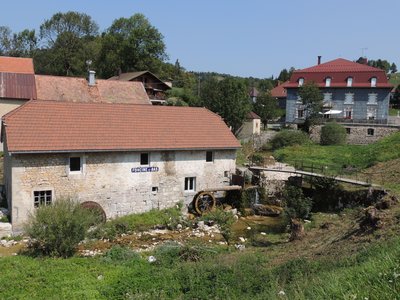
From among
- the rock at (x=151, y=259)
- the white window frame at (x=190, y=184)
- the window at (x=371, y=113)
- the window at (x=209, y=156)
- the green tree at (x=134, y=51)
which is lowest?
the rock at (x=151, y=259)

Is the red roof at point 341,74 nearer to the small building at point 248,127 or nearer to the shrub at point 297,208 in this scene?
the small building at point 248,127

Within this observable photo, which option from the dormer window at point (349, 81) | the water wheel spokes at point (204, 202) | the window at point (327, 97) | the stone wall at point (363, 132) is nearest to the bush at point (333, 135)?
the stone wall at point (363, 132)

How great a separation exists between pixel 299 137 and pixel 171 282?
99.6 feet

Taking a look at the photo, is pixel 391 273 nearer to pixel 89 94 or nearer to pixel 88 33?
pixel 89 94

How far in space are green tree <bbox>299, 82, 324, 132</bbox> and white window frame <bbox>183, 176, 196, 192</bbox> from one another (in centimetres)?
2440

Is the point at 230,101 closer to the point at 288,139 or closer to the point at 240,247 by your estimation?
the point at 288,139

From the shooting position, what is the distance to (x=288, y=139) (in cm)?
3925

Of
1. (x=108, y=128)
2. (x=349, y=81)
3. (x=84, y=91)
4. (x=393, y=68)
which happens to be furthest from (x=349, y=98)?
(x=393, y=68)

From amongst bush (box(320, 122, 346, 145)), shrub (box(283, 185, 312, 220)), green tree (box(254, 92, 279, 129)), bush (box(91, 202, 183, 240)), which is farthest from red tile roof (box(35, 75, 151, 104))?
shrub (box(283, 185, 312, 220))

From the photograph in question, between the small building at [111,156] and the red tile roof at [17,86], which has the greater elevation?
the red tile roof at [17,86]

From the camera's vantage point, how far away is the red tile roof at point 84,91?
3378 centimetres

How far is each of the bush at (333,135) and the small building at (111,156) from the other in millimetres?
18348

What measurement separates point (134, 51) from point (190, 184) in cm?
3994

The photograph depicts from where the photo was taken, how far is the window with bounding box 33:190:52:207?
1898 cm
